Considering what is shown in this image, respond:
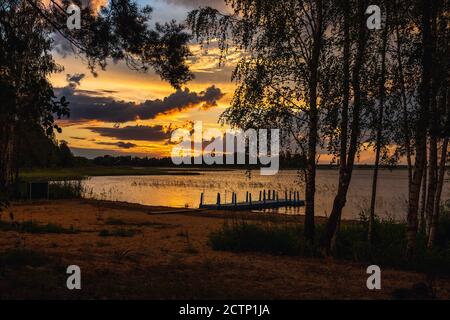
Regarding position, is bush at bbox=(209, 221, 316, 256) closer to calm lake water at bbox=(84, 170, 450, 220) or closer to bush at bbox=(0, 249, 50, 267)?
calm lake water at bbox=(84, 170, 450, 220)

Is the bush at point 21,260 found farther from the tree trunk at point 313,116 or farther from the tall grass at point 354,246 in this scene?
the tree trunk at point 313,116

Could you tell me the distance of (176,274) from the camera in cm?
983

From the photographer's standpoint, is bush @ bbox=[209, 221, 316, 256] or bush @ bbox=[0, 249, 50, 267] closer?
bush @ bbox=[0, 249, 50, 267]

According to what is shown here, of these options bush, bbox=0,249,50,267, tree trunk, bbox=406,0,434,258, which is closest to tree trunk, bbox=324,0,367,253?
tree trunk, bbox=406,0,434,258

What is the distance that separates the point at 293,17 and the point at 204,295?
28.4 ft

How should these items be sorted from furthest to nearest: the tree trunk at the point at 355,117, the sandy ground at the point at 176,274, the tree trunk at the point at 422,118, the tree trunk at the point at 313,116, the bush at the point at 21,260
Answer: the tree trunk at the point at 313,116 → the tree trunk at the point at 355,117 → the tree trunk at the point at 422,118 → the bush at the point at 21,260 → the sandy ground at the point at 176,274

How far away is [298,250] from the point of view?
13.3 meters

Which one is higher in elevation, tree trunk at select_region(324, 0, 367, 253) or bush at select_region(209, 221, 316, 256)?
tree trunk at select_region(324, 0, 367, 253)

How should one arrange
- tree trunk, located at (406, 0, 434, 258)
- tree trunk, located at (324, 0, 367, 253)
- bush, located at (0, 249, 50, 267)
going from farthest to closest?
tree trunk, located at (324, 0, 367, 253) → tree trunk, located at (406, 0, 434, 258) → bush, located at (0, 249, 50, 267)

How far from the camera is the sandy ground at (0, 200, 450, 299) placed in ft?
26.7

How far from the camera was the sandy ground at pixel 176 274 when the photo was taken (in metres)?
8.12

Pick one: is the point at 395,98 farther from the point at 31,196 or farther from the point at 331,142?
the point at 31,196

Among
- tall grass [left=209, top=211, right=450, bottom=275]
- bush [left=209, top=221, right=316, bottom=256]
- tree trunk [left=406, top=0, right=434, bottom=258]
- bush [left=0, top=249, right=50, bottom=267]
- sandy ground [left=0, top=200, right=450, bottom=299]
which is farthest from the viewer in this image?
bush [left=209, top=221, right=316, bottom=256]

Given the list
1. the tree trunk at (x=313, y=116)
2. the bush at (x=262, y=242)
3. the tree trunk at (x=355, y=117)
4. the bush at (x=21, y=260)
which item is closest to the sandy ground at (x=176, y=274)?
the bush at (x=21, y=260)
